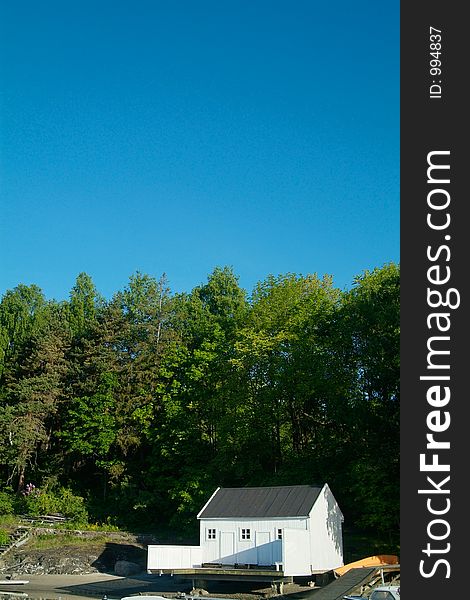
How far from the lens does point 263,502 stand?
1171 inches

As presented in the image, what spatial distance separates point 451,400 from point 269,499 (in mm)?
22635

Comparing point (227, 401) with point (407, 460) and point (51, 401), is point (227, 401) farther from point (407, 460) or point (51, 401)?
point (407, 460)

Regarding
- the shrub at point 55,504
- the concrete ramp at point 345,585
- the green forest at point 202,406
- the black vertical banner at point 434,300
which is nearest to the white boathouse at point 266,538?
the concrete ramp at point 345,585

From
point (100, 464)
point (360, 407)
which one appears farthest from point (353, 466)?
point (100, 464)

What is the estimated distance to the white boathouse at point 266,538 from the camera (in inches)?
1075

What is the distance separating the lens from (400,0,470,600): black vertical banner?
799 centimetres

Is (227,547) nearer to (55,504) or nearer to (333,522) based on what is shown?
(333,522)

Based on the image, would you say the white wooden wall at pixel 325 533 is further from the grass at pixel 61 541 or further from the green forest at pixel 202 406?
the grass at pixel 61 541

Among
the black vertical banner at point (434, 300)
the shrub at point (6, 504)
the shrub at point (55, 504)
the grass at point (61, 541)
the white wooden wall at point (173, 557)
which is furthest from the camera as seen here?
the shrub at point (6, 504)

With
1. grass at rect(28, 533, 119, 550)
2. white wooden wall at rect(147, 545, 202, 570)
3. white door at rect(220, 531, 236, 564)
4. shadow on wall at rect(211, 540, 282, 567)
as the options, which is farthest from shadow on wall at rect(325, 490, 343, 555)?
grass at rect(28, 533, 119, 550)

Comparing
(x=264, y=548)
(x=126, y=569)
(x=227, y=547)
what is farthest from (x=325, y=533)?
(x=126, y=569)

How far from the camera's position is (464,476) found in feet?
27.1

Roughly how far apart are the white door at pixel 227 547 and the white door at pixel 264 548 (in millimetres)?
1291

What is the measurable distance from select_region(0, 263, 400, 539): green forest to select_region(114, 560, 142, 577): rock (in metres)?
5.67
